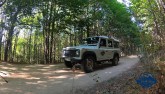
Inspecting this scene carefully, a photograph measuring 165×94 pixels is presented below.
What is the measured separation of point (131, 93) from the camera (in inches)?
268

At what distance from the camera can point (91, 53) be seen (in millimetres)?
14047

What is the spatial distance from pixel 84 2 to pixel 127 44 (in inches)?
889

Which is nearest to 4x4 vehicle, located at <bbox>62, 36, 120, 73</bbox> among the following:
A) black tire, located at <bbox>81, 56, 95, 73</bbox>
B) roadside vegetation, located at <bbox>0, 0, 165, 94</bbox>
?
black tire, located at <bbox>81, 56, 95, 73</bbox>

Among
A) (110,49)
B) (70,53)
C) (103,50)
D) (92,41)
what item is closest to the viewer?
(70,53)

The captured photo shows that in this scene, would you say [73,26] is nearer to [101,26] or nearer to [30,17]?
[30,17]

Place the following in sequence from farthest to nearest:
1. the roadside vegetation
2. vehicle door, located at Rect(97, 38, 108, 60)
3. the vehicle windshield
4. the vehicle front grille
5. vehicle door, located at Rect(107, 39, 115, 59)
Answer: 1. the roadside vegetation
2. vehicle door, located at Rect(107, 39, 115, 59)
3. the vehicle windshield
4. vehicle door, located at Rect(97, 38, 108, 60)
5. the vehicle front grille

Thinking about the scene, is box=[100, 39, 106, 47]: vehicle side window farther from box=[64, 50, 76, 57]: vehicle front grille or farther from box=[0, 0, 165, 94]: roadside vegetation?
box=[64, 50, 76, 57]: vehicle front grille

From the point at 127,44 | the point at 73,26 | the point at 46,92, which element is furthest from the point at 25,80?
the point at 127,44

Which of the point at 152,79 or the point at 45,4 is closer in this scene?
the point at 152,79

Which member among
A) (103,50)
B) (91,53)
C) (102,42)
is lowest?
(91,53)

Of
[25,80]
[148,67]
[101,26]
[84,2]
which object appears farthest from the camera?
[101,26]

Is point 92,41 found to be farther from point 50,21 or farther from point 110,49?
point 50,21

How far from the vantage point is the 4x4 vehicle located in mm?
13586

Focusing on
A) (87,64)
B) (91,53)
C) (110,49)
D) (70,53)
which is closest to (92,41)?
(110,49)
